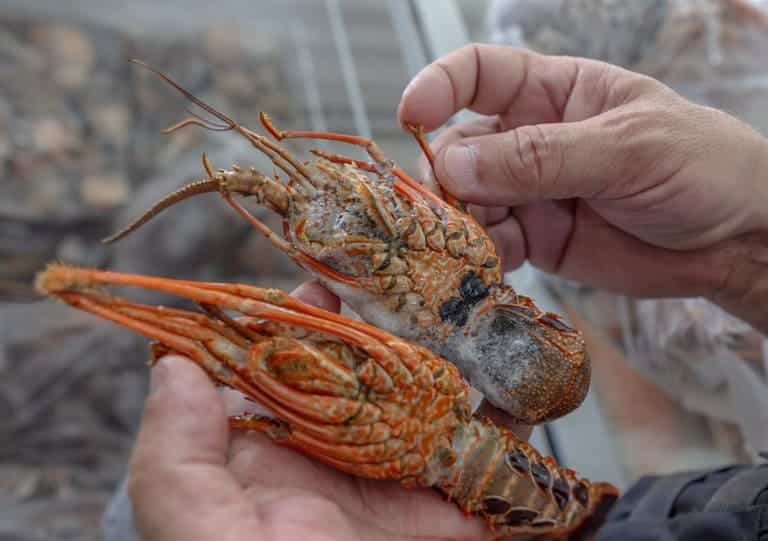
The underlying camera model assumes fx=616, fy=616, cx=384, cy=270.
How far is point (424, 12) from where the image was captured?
1802mm

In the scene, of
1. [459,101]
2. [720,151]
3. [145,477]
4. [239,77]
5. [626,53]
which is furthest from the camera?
[239,77]

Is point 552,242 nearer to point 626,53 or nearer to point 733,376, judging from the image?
point 733,376

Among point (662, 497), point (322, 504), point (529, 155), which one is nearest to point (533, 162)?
point (529, 155)

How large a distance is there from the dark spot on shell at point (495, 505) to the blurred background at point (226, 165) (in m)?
0.39

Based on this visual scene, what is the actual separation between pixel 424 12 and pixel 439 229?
1.09 m

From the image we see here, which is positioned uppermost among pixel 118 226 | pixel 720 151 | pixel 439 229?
pixel 720 151

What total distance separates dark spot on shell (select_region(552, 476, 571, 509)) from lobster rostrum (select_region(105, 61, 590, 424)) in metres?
0.11


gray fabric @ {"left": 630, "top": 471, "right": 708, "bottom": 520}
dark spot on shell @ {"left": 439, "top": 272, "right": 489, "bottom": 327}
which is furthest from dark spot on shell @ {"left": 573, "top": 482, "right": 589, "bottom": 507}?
dark spot on shell @ {"left": 439, "top": 272, "right": 489, "bottom": 327}

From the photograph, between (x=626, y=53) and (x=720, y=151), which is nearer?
(x=720, y=151)

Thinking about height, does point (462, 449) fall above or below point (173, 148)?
above

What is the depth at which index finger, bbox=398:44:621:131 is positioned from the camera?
121 cm

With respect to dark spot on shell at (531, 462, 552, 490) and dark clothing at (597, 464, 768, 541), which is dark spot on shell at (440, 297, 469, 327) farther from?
dark clothing at (597, 464, 768, 541)

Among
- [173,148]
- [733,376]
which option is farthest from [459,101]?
[173,148]

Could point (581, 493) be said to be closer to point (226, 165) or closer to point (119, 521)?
point (119, 521)
